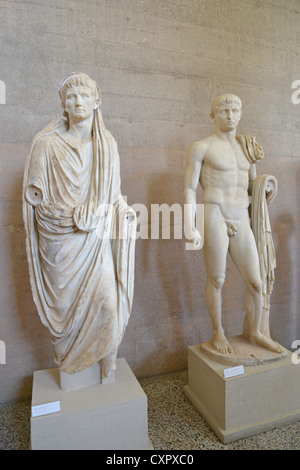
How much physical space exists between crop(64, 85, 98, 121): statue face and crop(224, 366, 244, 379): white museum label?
1.78 meters

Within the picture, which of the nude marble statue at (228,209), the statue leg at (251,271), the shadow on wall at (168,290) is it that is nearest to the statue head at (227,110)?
the nude marble statue at (228,209)

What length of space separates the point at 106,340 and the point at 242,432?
112 cm

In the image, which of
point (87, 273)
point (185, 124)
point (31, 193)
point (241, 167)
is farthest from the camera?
point (185, 124)

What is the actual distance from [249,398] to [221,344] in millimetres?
379

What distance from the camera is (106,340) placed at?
179 cm

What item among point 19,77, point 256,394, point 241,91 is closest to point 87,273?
point 256,394

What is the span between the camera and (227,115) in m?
2.16

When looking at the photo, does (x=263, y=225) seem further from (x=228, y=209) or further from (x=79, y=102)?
(x=79, y=102)

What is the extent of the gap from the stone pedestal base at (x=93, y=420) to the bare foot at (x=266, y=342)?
992mm

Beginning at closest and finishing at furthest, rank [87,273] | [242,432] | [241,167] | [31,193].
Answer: [31,193] → [87,273] → [242,432] → [241,167]

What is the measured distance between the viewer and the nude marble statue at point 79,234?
1.72 m

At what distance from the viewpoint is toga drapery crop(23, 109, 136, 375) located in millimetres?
1728

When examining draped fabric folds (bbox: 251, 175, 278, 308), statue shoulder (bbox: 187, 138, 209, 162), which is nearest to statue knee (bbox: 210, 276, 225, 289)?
draped fabric folds (bbox: 251, 175, 278, 308)
